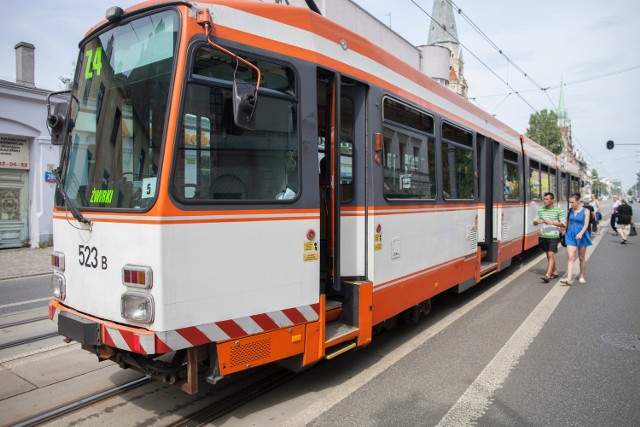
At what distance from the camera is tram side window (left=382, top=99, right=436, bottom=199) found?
490cm

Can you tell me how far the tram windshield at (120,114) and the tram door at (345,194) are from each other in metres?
1.55

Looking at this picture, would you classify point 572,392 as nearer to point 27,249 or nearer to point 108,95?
point 108,95

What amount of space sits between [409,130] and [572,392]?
3153 mm

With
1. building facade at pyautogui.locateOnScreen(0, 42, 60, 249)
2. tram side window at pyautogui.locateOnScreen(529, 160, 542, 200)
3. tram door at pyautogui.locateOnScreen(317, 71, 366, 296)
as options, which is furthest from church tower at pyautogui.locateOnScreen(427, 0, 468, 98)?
tram door at pyautogui.locateOnScreen(317, 71, 366, 296)

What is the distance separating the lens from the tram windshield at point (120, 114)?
3.21 m

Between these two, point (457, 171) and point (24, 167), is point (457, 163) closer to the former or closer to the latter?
point (457, 171)

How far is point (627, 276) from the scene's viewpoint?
32.6ft

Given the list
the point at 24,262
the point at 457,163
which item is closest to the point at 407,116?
the point at 457,163

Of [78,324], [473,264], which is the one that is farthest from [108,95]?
[473,264]

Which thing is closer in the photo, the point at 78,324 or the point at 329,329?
the point at 78,324

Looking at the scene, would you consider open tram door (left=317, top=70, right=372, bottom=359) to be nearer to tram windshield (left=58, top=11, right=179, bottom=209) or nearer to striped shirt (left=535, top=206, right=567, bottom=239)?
tram windshield (left=58, top=11, right=179, bottom=209)

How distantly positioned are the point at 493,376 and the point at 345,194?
92.4 inches

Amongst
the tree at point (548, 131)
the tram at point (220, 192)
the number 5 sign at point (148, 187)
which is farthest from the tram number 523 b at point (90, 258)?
the tree at point (548, 131)

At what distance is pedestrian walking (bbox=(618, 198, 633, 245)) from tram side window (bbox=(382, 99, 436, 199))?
1446cm
